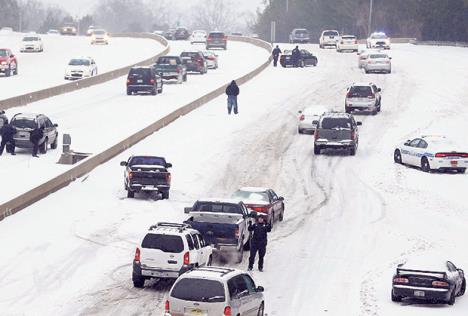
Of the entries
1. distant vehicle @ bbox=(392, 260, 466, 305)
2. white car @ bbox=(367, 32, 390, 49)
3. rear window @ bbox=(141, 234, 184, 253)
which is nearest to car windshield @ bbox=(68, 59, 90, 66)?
white car @ bbox=(367, 32, 390, 49)

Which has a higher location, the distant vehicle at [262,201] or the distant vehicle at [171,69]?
the distant vehicle at [171,69]

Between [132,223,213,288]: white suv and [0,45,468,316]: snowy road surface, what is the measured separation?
20.7 inches

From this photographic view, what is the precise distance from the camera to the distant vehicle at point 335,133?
4744 cm

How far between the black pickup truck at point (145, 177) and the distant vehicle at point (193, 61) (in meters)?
44.4

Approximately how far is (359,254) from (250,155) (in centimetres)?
1729

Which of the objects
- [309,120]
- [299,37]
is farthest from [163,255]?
[299,37]

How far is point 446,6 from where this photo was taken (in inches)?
5428

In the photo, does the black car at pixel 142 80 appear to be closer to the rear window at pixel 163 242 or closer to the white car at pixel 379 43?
the white car at pixel 379 43

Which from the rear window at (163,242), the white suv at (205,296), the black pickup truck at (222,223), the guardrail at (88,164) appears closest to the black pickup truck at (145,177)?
the guardrail at (88,164)

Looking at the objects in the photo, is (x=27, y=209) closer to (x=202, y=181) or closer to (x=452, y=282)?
(x=202, y=181)

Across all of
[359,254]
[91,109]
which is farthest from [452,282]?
[91,109]

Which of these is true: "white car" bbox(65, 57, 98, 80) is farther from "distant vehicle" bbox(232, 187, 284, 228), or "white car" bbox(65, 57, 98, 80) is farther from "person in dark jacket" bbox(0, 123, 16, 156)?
"distant vehicle" bbox(232, 187, 284, 228)

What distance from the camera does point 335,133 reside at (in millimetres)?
47500

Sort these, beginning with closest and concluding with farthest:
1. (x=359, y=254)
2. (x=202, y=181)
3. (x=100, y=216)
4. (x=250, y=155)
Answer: (x=359, y=254), (x=100, y=216), (x=202, y=181), (x=250, y=155)
